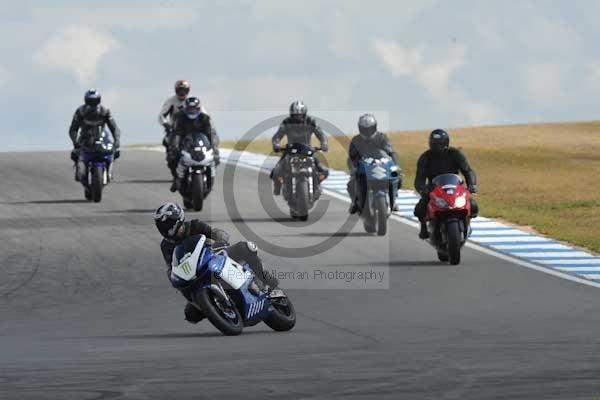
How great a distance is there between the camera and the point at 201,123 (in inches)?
1032

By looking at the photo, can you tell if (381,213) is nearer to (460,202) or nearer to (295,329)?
(460,202)

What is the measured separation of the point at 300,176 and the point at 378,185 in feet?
5.76

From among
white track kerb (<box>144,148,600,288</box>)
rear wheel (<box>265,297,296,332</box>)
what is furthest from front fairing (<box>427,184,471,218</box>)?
rear wheel (<box>265,297,296,332</box>)

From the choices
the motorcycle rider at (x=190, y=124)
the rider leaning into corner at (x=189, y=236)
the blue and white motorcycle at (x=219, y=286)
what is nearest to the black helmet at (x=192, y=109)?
the motorcycle rider at (x=190, y=124)

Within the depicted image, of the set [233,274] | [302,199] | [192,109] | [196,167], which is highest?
[192,109]

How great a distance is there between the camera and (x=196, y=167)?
2586cm

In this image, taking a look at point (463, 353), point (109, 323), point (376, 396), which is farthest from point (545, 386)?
point (109, 323)

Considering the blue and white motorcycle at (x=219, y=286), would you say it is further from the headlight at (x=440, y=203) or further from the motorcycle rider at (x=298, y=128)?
the motorcycle rider at (x=298, y=128)

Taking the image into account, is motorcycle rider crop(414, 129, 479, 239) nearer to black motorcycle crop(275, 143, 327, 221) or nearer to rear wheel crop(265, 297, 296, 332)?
black motorcycle crop(275, 143, 327, 221)

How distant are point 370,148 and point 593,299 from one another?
678cm

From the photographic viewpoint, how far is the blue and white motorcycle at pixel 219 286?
44.9 ft

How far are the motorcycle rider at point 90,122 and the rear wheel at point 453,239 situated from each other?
31.0 feet

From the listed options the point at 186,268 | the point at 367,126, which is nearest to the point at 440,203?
the point at 367,126

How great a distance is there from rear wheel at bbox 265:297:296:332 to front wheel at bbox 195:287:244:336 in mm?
413
